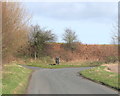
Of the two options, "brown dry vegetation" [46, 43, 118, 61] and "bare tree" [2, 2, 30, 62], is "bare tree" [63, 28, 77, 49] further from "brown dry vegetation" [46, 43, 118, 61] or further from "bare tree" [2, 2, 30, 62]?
"bare tree" [2, 2, 30, 62]

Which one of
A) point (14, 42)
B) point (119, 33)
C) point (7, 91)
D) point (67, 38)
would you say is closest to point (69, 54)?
point (67, 38)

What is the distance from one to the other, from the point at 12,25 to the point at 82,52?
5046 centimetres

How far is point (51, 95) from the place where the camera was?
1199 centimetres

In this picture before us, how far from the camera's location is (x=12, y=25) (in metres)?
18.6

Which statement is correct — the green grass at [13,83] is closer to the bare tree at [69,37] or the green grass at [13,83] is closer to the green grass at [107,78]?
the green grass at [107,78]

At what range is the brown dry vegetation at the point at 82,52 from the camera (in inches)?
2448

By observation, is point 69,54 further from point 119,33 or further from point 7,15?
point 7,15

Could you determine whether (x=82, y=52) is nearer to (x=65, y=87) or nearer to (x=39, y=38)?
(x=39, y=38)

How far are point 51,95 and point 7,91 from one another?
212 cm

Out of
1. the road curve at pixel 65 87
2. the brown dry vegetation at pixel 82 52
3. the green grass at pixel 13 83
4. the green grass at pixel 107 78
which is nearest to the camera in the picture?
the green grass at pixel 13 83

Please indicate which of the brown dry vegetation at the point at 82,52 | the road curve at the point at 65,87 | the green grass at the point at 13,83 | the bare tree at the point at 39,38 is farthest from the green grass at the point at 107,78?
the brown dry vegetation at the point at 82,52

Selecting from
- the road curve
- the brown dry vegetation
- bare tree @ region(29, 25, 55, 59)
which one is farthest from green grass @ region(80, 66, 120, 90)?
the brown dry vegetation

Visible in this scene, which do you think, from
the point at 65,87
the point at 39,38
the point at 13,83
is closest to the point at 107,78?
the point at 65,87

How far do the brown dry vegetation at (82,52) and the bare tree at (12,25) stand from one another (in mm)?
40002
